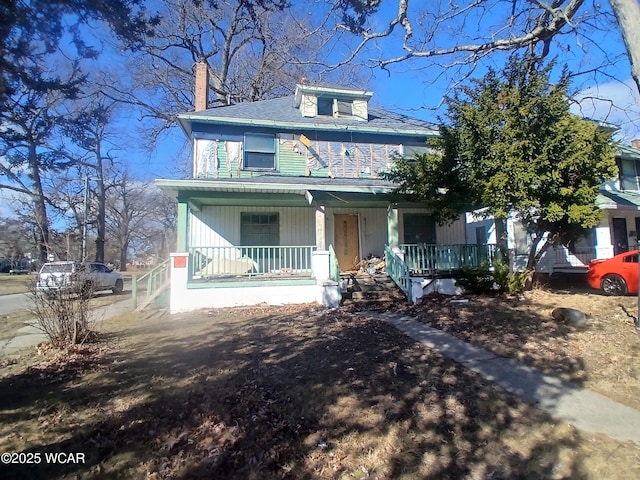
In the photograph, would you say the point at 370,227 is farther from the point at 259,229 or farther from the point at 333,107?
the point at 333,107

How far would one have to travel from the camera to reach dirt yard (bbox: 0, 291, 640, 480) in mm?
2799

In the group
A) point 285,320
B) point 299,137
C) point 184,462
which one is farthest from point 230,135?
point 184,462

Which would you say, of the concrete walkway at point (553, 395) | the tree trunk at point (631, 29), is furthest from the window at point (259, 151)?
the tree trunk at point (631, 29)

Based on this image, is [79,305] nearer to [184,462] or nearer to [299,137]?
[184,462]

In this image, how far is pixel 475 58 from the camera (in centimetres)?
981

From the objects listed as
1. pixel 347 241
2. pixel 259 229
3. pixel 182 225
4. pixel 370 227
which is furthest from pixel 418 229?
pixel 182 225

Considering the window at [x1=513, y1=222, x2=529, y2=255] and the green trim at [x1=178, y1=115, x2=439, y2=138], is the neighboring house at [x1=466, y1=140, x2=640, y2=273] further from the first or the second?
the green trim at [x1=178, y1=115, x2=439, y2=138]

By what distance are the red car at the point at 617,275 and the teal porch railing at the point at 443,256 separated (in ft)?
8.63

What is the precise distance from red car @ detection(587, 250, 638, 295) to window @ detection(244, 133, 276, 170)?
1032cm

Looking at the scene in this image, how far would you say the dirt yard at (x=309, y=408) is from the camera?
2799mm

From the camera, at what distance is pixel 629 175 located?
17.3m

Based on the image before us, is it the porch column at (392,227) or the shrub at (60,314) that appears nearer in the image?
the shrub at (60,314)

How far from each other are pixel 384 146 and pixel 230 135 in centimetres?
575

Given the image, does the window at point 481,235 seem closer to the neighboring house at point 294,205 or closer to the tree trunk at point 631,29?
the neighboring house at point 294,205
